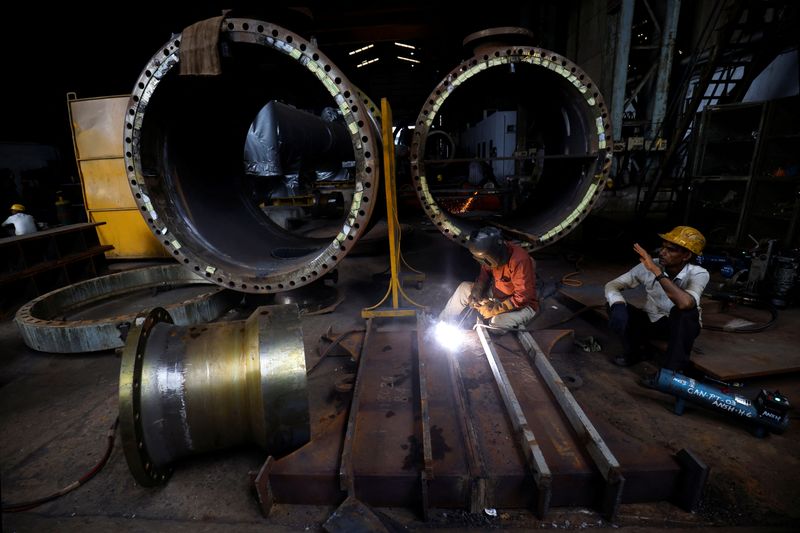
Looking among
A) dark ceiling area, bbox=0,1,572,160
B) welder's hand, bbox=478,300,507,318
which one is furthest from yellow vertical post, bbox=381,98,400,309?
dark ceiling area, bbox=0,1,572,160

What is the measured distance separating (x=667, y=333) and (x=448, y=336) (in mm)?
1731

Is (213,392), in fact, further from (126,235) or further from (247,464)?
(126,235)

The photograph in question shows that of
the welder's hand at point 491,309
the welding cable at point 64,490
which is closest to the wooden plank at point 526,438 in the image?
the welder's hand at point 491,309

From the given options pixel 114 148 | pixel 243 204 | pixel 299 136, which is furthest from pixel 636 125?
pixel 114 148

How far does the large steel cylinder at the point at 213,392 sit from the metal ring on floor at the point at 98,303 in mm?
1849

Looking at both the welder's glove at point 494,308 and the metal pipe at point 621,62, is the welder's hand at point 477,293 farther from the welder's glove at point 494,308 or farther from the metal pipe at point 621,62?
the metal pipe at point 621,62

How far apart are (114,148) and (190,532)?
629 cm

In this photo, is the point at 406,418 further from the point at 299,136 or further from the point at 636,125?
the point at 636,125

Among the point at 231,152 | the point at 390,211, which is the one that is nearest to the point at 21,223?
the point at 231,152

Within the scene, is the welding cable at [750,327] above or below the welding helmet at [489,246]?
below

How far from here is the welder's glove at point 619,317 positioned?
3020 mm

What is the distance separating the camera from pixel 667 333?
3.04 metres

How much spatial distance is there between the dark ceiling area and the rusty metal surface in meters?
6.36

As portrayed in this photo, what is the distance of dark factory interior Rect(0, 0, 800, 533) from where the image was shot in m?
1.92
